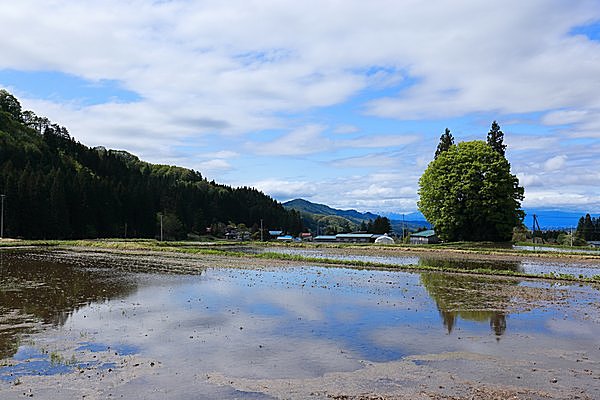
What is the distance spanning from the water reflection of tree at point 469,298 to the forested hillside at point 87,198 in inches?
2473

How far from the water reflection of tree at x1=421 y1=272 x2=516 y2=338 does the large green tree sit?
31813mm

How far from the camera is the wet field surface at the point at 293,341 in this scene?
882 centimetres

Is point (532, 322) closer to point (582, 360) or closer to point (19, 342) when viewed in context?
point (582, 360)

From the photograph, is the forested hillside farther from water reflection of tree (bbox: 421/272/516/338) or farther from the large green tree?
water reflection of tree (bbox: 421/272/516/338)

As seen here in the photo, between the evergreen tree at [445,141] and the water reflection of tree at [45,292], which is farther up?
the evergreen tree at [445,141]

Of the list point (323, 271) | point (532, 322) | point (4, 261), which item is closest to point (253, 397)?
point (532, 322)

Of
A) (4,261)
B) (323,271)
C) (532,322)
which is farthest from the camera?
(4,261)

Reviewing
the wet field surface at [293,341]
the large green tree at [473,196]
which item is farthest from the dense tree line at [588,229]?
the wet field surface at [293,341]

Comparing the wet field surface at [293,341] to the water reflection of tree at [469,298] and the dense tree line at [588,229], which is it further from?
the dense tree line at [588,229]

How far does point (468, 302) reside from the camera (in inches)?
721

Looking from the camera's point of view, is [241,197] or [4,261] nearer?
[4,261]

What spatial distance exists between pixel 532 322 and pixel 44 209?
72062 mm

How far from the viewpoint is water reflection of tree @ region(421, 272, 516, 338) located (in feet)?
50.2


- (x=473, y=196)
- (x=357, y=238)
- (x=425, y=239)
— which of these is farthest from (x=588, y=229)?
(x=473, y=196)
